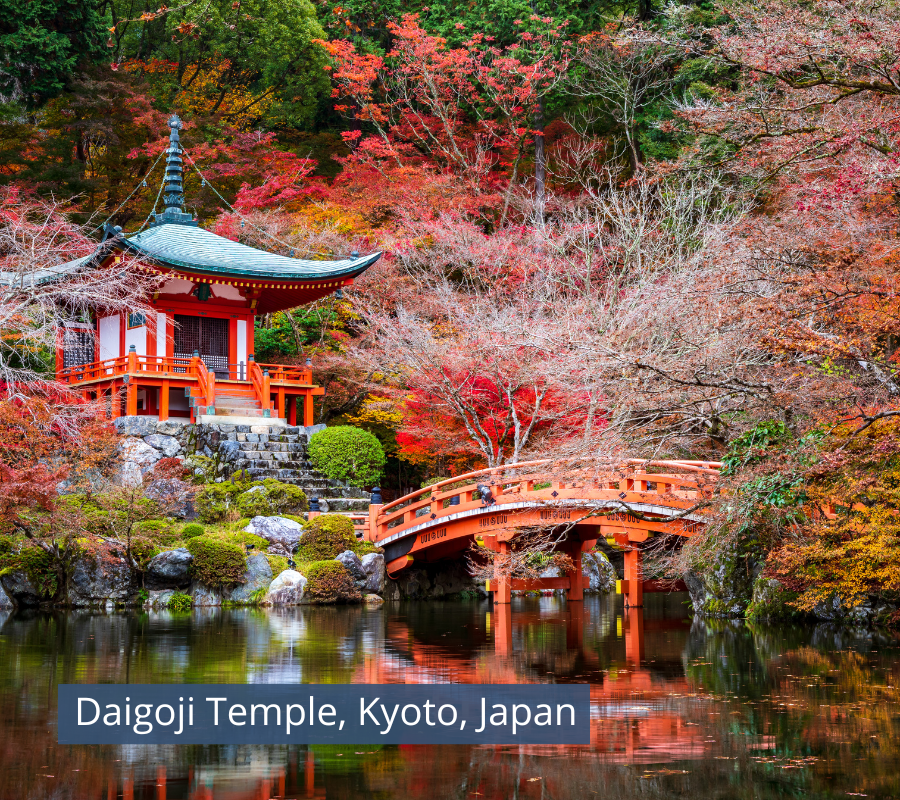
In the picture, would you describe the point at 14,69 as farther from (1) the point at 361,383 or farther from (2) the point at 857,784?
(2) the point at 857,784

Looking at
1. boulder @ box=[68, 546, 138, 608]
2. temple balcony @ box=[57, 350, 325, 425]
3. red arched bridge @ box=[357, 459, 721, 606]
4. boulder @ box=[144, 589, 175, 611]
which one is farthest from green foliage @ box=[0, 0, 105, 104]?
boulder @ box=[144, 589, 175, 611]

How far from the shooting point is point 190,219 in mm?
27094

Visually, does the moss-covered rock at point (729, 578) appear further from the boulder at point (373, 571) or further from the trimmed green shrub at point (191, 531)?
the trimmed green shrub at point (191, 531)

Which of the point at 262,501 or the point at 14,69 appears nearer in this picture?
the point at 262,501

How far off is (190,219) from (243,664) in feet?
62.2

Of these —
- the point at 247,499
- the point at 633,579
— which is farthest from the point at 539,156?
the point at 633,579

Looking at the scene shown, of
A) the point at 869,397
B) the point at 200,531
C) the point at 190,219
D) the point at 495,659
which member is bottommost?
the point at 495,659

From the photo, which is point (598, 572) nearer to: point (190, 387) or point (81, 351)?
point (190, 387)

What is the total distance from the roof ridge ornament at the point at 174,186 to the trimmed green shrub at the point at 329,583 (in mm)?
12195

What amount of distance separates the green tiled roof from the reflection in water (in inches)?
382

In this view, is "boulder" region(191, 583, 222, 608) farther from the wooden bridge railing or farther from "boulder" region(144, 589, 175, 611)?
the wooden bridge railing

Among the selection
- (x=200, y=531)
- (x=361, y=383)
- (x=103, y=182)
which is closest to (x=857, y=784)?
(x=200, y=531)

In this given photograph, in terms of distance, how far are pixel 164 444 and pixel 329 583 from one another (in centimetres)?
618

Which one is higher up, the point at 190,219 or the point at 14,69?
the point at 14,69
